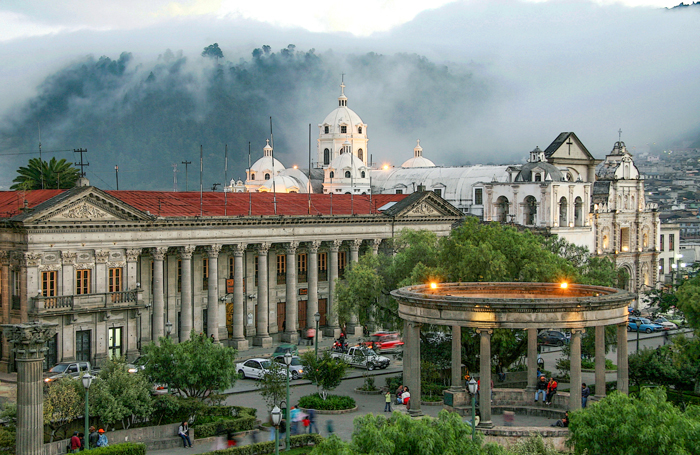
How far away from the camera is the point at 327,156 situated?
15638cm

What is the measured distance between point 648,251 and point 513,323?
258ft

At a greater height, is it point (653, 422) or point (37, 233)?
point (37, 233)

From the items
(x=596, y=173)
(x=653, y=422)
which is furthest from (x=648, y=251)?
(x=653, y=422)

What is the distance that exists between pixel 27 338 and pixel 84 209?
30033mm

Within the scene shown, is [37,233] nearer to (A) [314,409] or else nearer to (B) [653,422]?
(A) [314,409]

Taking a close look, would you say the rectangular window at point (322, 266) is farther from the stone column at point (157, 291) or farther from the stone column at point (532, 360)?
the stone column at point (532, 360)

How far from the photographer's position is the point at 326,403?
5019 cm

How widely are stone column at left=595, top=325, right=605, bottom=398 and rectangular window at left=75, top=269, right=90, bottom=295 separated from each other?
35.6m

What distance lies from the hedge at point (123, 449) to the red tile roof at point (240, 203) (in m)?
30.4

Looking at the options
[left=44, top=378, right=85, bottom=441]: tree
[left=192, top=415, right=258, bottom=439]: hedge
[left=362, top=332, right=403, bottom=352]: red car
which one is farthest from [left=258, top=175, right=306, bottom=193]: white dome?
[left=44, top=378, right=85, bottom=441]: tree

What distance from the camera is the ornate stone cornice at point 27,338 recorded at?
34.0 meters

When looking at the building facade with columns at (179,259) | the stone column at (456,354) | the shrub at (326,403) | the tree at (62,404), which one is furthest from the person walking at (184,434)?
the stone column at (456,354)

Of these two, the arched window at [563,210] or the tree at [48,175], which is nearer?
the tree at [48,175]

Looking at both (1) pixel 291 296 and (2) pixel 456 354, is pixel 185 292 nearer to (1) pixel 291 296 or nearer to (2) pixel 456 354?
(1) pixel 291 296
